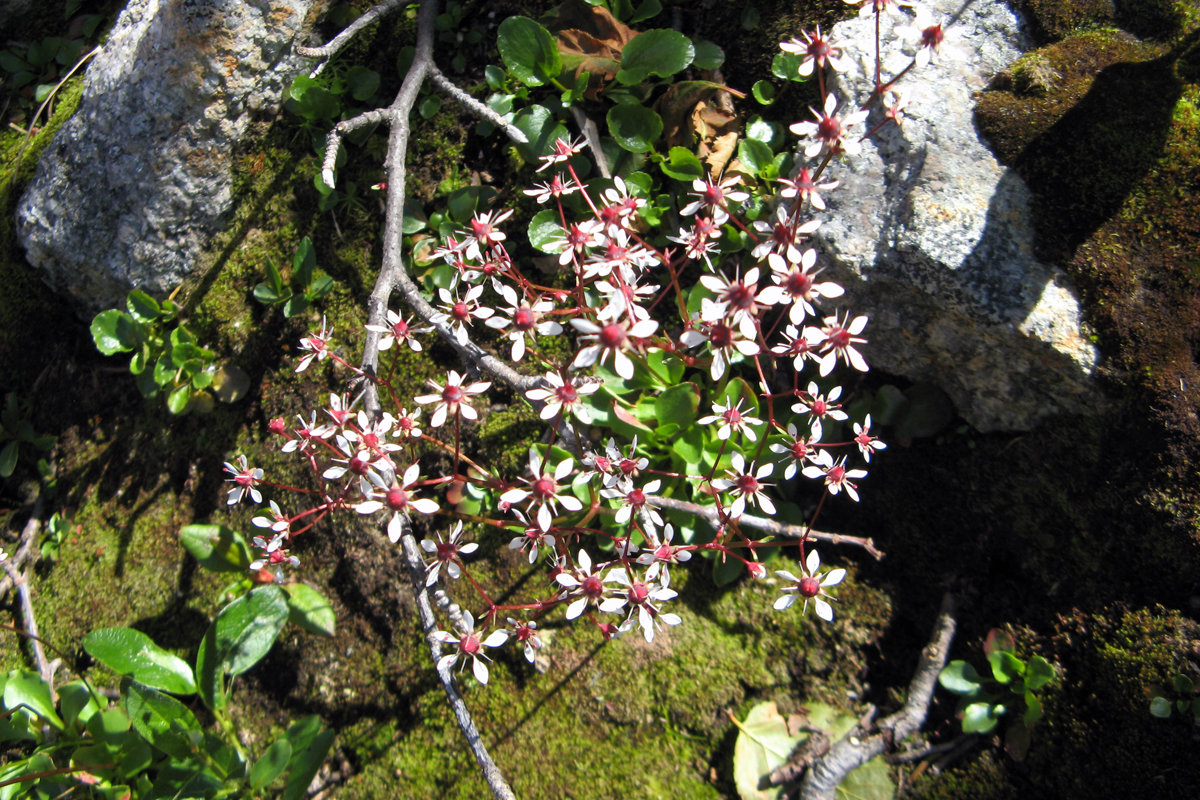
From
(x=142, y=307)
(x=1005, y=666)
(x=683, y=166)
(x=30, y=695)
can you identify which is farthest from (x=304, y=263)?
(x=1005, y=666)

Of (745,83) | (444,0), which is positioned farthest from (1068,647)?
(444,0)

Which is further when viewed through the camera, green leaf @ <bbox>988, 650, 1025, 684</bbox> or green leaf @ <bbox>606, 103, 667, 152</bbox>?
green leaf @ <bbox>606, 103, 667, 152</bbox>

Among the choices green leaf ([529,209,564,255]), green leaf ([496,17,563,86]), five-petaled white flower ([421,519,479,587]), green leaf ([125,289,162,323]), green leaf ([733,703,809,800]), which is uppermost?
green leaf ([496,17,563,86])

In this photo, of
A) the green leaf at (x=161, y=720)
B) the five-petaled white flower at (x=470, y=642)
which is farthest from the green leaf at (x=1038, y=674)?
the green leaf at (x=161, y=720)

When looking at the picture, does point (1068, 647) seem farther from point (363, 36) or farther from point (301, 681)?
point (363, 36)

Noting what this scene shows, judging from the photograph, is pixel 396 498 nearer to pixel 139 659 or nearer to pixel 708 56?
pixel 139 659

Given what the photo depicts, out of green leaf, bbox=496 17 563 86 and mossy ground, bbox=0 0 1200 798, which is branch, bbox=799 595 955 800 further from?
green leaf, bbox=496 17 563 86

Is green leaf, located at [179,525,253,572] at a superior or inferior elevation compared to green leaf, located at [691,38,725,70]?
inferior

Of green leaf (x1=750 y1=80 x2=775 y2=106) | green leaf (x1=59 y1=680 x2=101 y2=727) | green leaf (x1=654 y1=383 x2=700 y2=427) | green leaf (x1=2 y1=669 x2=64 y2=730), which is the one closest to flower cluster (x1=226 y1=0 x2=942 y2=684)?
green leaf (x1=654 y1=383 x2=700 y2=427)
